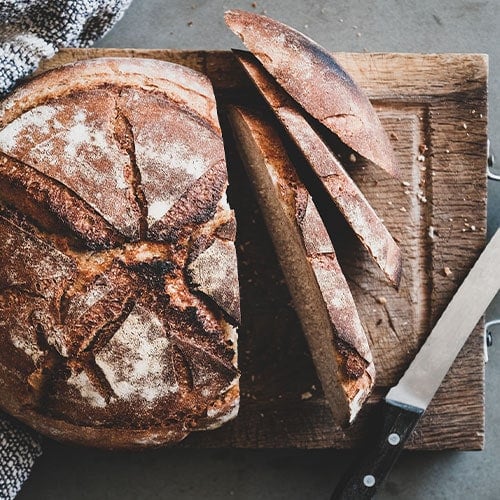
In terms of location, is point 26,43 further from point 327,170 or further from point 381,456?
point 381,456

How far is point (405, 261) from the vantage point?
2.22m

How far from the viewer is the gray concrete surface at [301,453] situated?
7.41 ft

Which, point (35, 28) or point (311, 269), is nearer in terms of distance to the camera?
point (311, 269)

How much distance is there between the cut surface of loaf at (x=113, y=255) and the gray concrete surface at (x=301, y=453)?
53 centimetres

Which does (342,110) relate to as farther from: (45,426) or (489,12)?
(45,426)

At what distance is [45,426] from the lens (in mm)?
1886

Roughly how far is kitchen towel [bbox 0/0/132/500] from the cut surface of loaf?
0.80ft

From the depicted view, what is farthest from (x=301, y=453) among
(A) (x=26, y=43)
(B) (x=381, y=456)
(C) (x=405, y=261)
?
(A) (x=26, y=43)

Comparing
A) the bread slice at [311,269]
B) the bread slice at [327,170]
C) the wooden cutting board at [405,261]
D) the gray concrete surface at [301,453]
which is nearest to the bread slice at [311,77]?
the bread slice at [327,170]

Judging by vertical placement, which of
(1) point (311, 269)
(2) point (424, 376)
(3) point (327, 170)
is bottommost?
(2) point (424, 376)

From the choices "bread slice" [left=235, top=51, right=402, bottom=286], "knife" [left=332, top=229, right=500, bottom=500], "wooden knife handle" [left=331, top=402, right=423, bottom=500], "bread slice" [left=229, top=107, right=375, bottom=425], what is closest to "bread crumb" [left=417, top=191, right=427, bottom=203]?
"knife" [left=332, top=229, right=500, bottom=500]

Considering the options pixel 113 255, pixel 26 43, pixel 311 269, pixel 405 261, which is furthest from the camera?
pixel 405 261

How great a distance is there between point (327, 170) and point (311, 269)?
27 centimetres

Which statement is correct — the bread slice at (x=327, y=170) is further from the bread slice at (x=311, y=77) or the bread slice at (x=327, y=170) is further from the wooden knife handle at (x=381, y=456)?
the wooden knife handle at (x=381, y=456)
